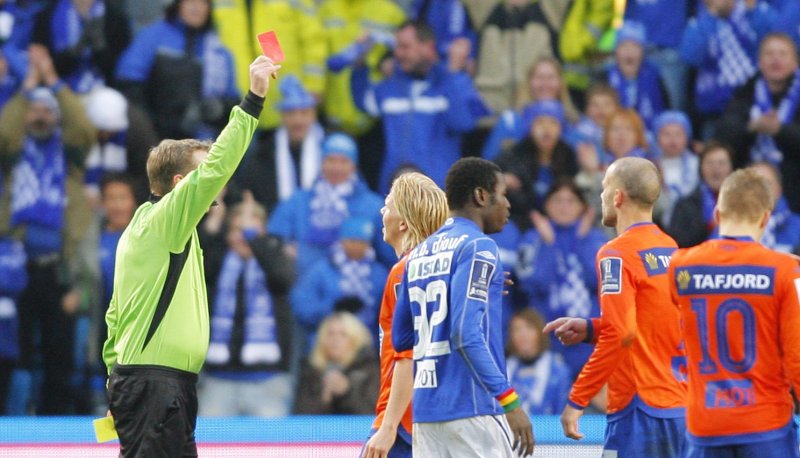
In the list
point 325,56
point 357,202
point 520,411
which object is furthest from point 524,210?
point 520,411

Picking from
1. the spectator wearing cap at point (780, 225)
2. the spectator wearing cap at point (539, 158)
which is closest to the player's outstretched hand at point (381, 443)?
the spectator wearing cap at point (539, 158)

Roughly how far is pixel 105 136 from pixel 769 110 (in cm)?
490

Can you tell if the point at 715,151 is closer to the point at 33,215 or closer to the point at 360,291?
the point at 360,291

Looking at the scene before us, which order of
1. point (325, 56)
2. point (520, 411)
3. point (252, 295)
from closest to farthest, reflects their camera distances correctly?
point (520, 411)
point (252, 295)
point (325, 56)

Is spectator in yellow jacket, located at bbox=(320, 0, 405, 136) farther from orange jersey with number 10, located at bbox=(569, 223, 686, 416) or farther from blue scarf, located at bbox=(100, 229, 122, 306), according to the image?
orange jersey with number 10, located at bbox=(569, 223, 686, 416)

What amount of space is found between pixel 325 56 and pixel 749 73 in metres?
3.21

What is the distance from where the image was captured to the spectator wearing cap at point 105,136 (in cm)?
1004

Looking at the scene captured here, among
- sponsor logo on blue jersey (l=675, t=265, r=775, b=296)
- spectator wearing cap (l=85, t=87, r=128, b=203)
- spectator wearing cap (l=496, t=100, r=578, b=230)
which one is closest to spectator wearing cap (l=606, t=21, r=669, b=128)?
spectator wearing cap (l=496, t=100, r=578, b=230)

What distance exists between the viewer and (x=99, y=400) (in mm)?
9914

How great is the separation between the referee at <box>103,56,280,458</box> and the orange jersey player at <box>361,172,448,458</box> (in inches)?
30.1

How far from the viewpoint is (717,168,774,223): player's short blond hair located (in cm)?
539

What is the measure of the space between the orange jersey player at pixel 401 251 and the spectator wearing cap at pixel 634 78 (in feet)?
16.7

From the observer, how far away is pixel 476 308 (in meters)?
5.26

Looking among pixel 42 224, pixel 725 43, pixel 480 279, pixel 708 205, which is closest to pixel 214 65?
Result: pixel 42 224
